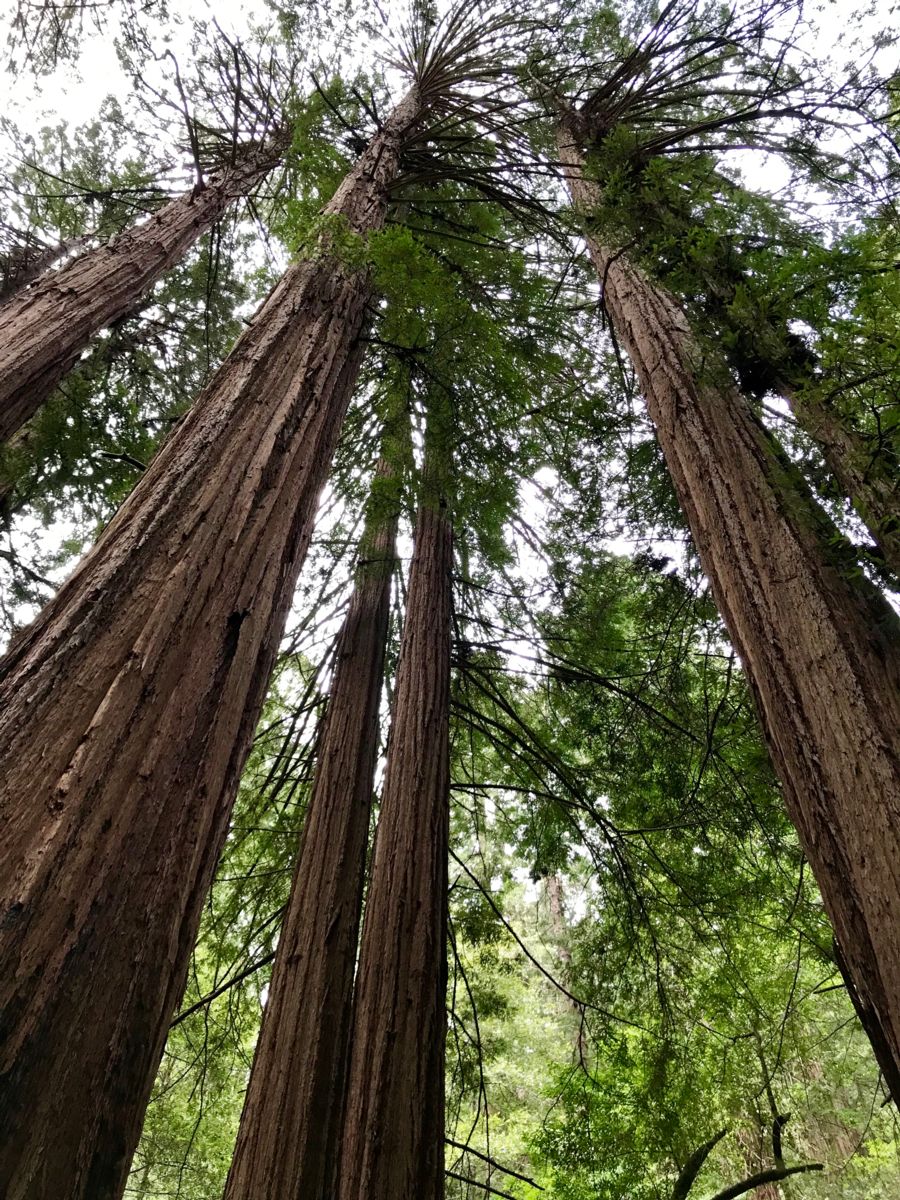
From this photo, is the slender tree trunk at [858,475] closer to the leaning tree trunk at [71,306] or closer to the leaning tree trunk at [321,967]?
the leaning tree trunk at [321,967]

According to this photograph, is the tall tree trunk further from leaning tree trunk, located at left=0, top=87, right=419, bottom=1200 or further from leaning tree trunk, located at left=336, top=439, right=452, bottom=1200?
leaning tree trunk, located at left=0, top=87, right=419, bottom=1200

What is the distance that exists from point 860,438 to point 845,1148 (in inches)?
508

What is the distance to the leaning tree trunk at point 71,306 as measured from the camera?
449 cm

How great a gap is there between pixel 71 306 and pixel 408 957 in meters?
5.14

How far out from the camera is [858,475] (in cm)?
187

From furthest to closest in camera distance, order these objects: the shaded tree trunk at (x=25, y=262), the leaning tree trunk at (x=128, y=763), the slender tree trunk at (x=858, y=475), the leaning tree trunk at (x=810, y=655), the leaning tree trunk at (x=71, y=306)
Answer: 1. the shaded tree trunk at (x=25, y=262)
2. the leaning tree trunk at (x=71, y=306)
3. the slender tree trunk at (x=858, y=475)
4. the leaning tree trunk at (x=810, y=655)
5. the leaning tree trunk at (x=128, y=763)

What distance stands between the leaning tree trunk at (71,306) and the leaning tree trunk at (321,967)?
8.14ft

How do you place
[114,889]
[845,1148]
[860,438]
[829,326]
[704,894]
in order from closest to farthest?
[114,889] < [860,438] < [829,326] < [704,894] < [845,1148]

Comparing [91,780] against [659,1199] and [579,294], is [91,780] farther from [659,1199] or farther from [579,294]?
[579,294]

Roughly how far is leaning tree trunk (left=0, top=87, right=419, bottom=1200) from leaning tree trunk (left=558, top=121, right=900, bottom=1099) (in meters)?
1.45

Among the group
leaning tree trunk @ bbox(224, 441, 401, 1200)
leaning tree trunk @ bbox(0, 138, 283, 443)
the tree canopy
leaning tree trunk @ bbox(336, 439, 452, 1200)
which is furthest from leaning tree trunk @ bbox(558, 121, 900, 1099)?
leaning tree trunk @ bbox(0, 138, 283, 443)

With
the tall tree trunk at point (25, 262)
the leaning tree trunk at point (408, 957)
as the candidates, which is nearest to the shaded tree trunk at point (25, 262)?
the tall tree trunk at point (25, 262)

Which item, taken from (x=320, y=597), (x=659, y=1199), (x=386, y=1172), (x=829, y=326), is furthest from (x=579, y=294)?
(x=659, y=1199)

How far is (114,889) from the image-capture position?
118cm
